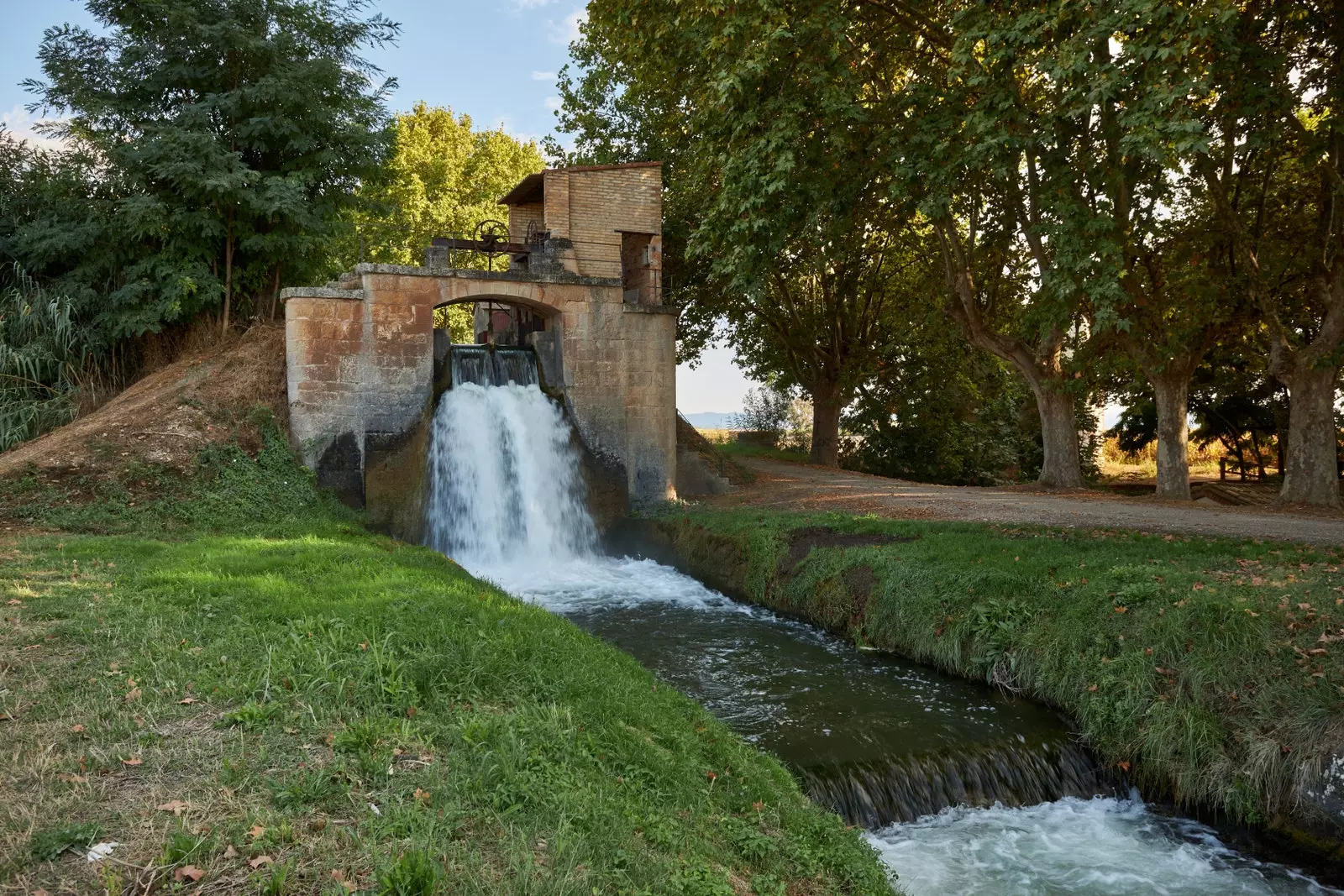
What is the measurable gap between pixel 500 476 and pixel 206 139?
800 centimetres

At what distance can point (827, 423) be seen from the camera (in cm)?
2559

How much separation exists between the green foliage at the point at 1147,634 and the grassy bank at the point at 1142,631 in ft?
0.05

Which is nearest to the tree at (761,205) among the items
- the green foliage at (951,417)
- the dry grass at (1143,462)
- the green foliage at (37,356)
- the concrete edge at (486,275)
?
the green foliage at (951,417)

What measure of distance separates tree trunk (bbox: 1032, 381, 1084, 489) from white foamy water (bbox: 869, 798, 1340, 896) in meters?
12.3

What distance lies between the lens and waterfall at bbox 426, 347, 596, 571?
15.4 metres

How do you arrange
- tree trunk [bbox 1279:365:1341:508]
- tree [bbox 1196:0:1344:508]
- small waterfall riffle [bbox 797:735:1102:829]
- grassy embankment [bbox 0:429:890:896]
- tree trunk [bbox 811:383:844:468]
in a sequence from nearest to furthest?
grassy embankment [bbox 0:429:890:896]
small waterfall riffle [bbox 797:735:1102:829]
tree [bbox 1196:0:1344:508]
tree trunk [bbox 1279:365:1341:508]
tree trunk [bbox 811:383:844:468]

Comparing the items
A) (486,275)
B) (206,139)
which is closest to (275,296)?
(206,139)

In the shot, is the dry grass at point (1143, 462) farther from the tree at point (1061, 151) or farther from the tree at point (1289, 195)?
the tree at point (1289, 195)

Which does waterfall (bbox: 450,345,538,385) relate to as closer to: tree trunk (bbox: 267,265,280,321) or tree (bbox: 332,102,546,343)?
tree trunk (bbox: 267,265,280,321)

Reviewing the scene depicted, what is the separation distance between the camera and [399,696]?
4910 mm

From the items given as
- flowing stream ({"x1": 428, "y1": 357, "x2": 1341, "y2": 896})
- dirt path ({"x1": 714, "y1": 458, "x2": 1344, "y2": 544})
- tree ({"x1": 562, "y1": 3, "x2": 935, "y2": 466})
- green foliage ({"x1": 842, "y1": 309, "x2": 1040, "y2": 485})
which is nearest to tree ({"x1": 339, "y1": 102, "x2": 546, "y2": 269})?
tree ({"x1": 562, "y1": 3, "x2": 935, "y2": 466})

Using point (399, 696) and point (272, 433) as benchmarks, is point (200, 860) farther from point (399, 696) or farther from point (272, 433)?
point (272, 433)

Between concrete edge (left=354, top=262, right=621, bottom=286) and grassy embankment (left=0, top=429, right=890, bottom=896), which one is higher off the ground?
concrete edge (left=354, top=262, right=621, bottom=286)

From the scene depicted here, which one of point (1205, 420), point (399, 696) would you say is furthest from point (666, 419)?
point (1205, 420)
